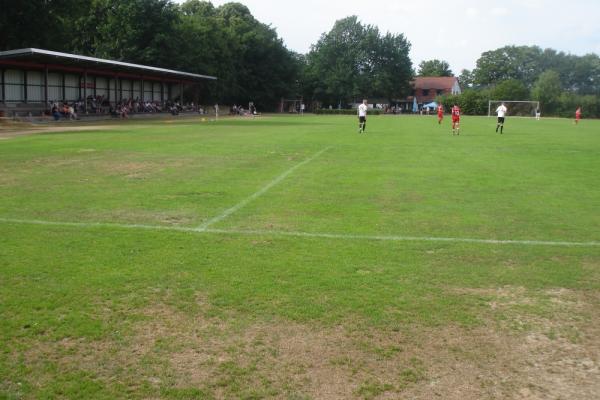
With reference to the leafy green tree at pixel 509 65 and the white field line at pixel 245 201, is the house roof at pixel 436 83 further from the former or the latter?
the white field line at pixel 245 201

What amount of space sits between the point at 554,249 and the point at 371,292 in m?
3.05

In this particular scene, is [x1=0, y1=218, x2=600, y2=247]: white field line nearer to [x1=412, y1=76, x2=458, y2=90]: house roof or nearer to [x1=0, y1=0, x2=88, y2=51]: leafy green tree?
[x1=0, y1=0, x2=88, y2=51]: leafy green tree

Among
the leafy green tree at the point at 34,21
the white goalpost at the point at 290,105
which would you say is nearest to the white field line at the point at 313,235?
the leafy green tree at the point at 34,21

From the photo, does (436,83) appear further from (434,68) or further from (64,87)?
(64,87)

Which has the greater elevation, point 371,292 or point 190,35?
point 190,35

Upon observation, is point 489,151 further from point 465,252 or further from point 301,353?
point 301,353

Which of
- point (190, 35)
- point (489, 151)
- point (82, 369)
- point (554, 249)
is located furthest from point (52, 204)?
point (190, 35)

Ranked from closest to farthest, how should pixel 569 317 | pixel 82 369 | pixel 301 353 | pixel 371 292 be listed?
pixel 82 369
pixel 301 353
pixel 569 317
pixel 371 292

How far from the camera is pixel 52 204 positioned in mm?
9734

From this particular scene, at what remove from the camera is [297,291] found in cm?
555

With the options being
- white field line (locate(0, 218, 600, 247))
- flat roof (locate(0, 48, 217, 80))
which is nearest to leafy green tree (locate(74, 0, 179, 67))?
flat roof (locate(0, 48, 217, 80))

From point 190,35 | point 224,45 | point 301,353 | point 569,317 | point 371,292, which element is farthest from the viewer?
point 224,45

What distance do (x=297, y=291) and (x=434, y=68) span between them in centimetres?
14862

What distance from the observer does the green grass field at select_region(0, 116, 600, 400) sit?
13.1 feet
